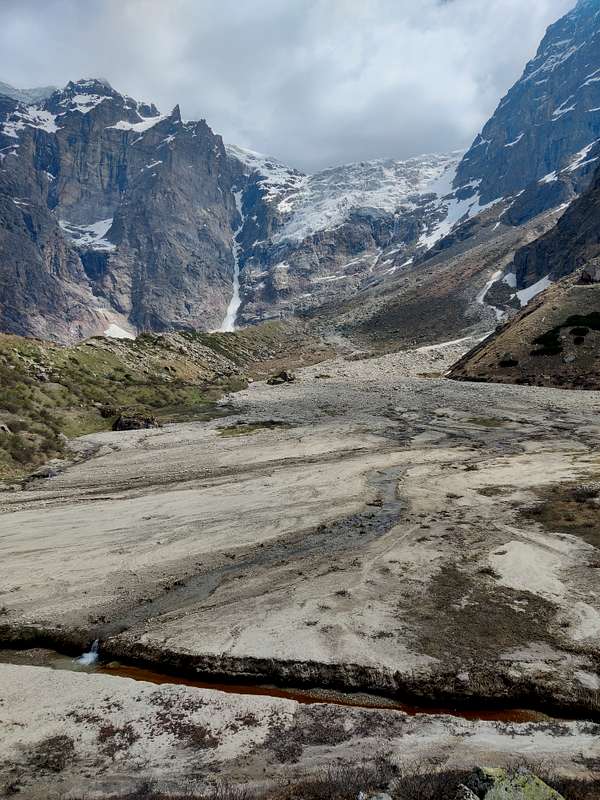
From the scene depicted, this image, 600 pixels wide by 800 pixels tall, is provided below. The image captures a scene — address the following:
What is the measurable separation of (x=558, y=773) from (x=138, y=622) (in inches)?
457

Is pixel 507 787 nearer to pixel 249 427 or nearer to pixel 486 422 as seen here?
pixel 486 422

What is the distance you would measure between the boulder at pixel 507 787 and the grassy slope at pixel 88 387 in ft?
119

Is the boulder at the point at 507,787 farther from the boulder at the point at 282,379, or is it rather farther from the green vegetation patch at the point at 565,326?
the boulder at the point at 282,379

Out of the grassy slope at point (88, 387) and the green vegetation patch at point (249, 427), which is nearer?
the grassy slope at point (88, 387)

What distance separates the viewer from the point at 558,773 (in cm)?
906

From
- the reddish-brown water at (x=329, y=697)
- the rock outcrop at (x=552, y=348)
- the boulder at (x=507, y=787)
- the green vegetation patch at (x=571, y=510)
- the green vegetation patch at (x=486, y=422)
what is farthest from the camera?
the rock outcrop at (x=552, y=348)

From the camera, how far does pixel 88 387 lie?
66000 mm

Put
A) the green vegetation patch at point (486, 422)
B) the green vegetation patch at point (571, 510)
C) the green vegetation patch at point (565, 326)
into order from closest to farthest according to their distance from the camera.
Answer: the green vegetation patch at point (571, 510) < the green vegetation patch at point (486, 422) < the green vegetation patch at point (565, 326)

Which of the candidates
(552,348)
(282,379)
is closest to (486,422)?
(552,348)

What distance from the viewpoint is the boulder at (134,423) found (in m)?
53.0

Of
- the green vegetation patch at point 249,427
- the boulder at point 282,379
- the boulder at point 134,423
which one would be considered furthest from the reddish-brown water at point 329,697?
the boulder at point 282,379

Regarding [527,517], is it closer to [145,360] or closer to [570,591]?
[570,591]

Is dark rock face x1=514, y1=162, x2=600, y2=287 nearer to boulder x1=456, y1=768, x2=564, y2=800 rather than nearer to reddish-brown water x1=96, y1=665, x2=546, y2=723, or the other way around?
reddish-brown water x1=96, y1=665, x2=546, y2=723

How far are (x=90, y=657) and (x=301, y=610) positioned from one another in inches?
242
